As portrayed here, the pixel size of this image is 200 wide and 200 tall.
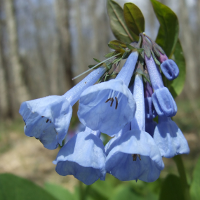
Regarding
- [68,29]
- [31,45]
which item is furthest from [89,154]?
[31,45]

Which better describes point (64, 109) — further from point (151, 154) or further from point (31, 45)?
point (31, 45)

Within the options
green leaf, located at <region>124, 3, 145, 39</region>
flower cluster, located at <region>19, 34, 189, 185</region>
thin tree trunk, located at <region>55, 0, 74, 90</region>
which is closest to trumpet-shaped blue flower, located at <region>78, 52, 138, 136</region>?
flower cluster, located at <region>19, 34, 189, 185</region>

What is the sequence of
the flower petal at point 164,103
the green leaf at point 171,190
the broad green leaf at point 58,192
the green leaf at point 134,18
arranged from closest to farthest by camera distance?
the flower petal at point 164,103, the green leaf at point 134,18, the green leaf at point 171,190, the broad green leaf at point 58,192

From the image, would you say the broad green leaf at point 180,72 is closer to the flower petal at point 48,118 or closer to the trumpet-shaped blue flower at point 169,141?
the trumpet-shaped blue flower at point 169,141

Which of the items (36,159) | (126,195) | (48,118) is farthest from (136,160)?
(36,159)

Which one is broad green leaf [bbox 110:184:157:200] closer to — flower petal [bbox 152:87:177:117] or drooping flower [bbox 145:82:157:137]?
drooping flower [bbox 145:82:157:137]

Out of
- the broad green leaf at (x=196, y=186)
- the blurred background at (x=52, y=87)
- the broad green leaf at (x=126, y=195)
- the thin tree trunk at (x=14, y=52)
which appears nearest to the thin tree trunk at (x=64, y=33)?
the blurred background at (x=52, y=87)
